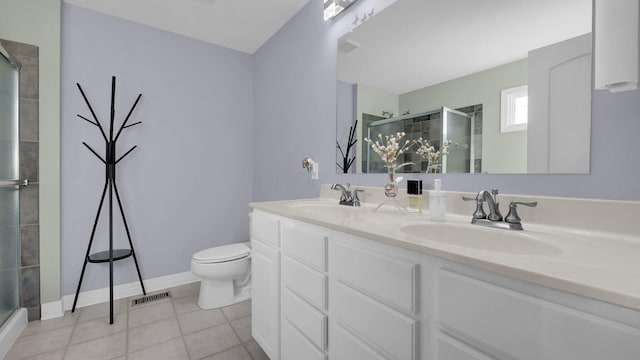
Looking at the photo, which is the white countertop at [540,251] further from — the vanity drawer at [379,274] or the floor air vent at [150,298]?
the floor air vent at [150,298]

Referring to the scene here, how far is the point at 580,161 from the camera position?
2.97 ft

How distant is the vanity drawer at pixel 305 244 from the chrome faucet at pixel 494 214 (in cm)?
58

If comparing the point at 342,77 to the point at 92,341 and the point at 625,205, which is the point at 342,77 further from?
the point at 92,341

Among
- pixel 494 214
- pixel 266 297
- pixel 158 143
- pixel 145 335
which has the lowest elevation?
pixel 145 335

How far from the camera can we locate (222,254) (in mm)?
2127

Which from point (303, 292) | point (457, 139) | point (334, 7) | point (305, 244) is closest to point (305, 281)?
point (303, 292)

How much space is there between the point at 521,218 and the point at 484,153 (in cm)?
30

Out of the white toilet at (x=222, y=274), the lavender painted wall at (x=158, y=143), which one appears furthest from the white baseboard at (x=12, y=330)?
the white toilet at (x=222, y=274)

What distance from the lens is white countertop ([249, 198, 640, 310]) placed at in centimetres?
46

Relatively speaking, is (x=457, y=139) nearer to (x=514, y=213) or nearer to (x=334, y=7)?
(x=514, y=213)

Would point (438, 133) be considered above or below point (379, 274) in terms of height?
above

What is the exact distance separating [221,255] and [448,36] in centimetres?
204

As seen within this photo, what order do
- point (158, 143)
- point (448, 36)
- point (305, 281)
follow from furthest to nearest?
point (158, 143), point (448, 36), point (305, 281)

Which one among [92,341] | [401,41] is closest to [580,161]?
[401,41]
